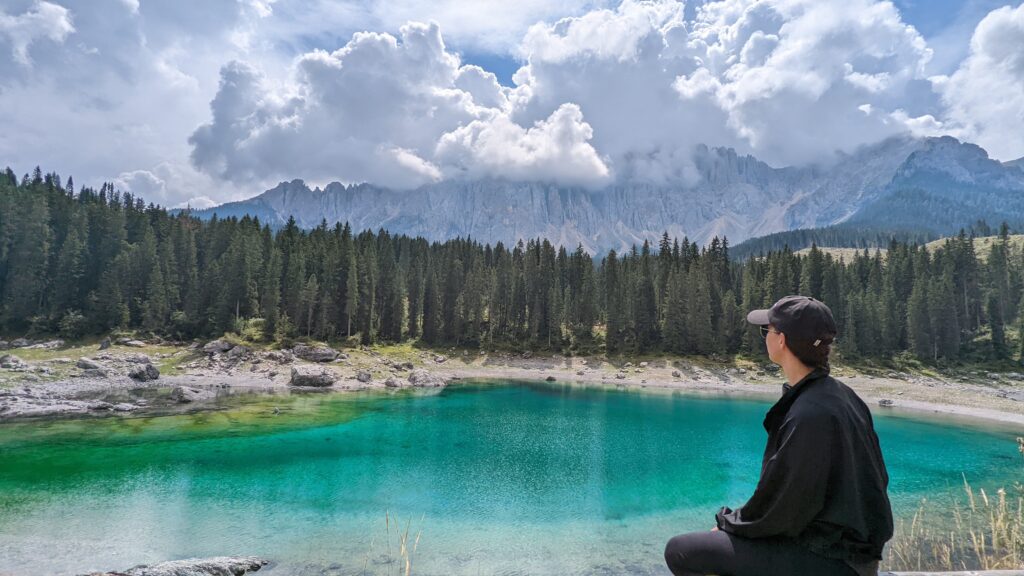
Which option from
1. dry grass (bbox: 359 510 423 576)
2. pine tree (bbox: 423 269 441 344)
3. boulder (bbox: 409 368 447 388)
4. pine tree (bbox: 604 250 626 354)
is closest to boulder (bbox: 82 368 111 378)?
boulder (bbox: 409 368 447 388)

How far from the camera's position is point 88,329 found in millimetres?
60000

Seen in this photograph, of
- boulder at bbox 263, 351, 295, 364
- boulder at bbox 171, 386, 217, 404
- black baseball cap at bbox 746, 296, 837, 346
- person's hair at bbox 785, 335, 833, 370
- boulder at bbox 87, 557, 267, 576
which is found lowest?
boulder at bbox 171, 386, 217, 404

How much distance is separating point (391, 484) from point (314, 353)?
44.7 metres

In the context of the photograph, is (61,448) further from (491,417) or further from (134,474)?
(491,417)

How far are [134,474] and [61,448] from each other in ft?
22.8

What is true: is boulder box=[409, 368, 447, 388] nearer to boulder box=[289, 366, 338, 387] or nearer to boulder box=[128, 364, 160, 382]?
boulder box=[289, 366, 338, 387]

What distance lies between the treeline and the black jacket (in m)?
70.8

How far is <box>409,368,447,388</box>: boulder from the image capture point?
56.3 meters

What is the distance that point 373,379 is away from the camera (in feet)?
185

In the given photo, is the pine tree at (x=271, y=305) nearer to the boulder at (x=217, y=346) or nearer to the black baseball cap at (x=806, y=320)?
the boulder at (x=217, y=346)

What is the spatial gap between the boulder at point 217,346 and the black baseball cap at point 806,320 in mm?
64714

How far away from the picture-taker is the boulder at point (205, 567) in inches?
403

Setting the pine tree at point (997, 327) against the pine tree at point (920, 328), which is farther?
the pine tree at point (920, 328)

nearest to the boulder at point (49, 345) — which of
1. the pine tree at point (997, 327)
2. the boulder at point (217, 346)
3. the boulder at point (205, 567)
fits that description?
the boulder at point (217, 346)
